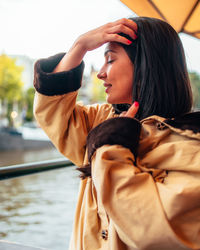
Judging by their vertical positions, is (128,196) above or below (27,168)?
above

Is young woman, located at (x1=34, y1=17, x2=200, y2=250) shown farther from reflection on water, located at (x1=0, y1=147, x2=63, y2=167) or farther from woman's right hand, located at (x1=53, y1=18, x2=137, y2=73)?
reflection on water, located at (x1=0, y1=147, x2=63, y2=167)

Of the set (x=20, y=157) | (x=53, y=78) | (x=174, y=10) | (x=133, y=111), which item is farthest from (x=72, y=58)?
(x=20, y=157)

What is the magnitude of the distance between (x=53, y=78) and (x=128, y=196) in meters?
0.47

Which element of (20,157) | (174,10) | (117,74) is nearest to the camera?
(117,74)

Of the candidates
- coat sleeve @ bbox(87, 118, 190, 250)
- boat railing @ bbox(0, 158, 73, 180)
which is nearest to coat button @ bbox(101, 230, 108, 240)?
coat sleeve @ bbox(87, 118, 190, 250)

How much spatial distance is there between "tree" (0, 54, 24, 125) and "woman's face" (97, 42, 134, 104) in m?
19.7

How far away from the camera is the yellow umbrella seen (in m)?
3.18

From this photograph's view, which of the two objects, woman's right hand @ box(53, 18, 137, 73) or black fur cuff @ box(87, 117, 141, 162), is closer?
black fur cuff @ box(87, 117, 141, 162)

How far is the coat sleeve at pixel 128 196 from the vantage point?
61 centimetres

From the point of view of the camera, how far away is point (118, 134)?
2.30 ft

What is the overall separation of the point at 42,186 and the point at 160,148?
1544 mm

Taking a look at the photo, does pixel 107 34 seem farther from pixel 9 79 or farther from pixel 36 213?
pixel 9 79

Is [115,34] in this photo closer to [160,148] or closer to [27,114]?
[160,148]

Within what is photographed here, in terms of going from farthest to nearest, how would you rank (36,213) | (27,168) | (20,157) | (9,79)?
(9,79), (20,157), (36,213), (27,168)
